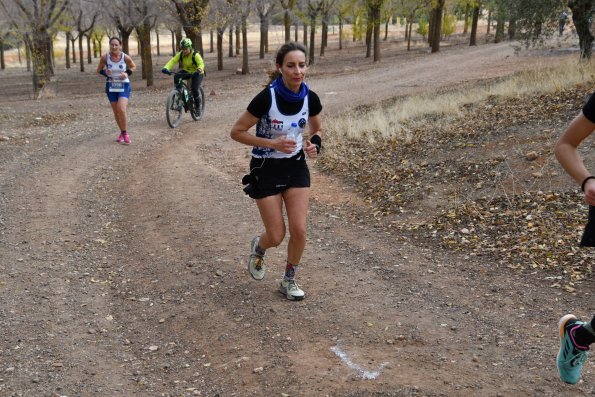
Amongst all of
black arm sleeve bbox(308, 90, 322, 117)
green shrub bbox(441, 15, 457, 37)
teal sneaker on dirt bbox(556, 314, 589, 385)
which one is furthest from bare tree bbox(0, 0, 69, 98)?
green shrub bbox(441, 15, 457, 37)

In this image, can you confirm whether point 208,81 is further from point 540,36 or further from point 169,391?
point 169,391

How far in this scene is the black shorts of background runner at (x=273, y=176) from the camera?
15.7 feet

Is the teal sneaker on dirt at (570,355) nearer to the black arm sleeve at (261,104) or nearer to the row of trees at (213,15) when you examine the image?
the black arm sleeve at (261,104)

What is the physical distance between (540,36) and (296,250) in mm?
17058

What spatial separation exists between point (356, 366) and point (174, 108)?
1099cm

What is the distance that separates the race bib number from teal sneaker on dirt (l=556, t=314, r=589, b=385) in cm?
Answer: 976

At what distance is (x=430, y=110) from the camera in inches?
520

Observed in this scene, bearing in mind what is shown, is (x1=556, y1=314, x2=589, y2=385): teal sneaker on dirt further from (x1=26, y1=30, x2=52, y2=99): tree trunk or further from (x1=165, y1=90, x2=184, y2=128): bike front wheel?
(x1=26, y1=30, x2=52, y2=99): tree trunk

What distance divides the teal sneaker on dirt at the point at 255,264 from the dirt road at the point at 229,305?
4.6 inches

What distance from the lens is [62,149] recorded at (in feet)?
38.5

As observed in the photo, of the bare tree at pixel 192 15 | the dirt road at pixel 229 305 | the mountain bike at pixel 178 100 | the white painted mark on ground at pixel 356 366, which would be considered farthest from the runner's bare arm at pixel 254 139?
the bare tree at pixel 192 15

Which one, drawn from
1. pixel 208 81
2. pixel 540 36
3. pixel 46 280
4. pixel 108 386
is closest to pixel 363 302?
pixel 108 386

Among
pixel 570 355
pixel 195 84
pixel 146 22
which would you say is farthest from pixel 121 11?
pixel 570 355

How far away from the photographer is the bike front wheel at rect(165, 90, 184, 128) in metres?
13.8
